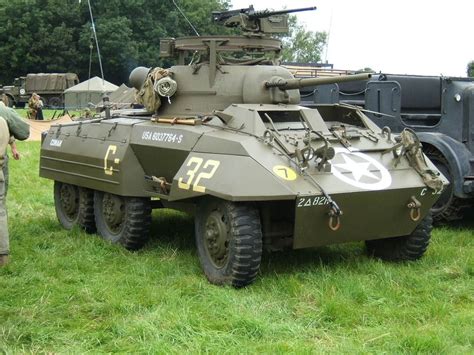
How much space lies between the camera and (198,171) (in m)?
6.31

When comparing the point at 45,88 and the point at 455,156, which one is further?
the point at 45,88

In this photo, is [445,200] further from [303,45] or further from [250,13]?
[303,45]

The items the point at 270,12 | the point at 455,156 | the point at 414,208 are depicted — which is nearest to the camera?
the point at 414,208

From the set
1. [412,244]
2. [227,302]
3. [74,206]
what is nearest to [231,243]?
[227,302]

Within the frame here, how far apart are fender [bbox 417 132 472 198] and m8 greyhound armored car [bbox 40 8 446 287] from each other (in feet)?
5.02

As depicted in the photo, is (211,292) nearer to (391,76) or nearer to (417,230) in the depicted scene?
(417,230)

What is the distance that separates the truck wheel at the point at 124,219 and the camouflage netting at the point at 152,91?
97 centimetres

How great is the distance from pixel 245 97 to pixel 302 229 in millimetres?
1777

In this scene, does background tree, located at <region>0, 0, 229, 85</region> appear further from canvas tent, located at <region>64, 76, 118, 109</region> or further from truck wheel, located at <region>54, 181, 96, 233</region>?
truck wheel, located at <region>54, 181, 96, 233</region>

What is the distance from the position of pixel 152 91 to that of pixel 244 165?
82.8 inches

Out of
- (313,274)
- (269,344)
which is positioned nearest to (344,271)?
(313,274)

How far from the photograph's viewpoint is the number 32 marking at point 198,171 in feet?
20.2

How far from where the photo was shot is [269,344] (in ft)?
15.7

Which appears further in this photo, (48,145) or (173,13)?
(173,13)
